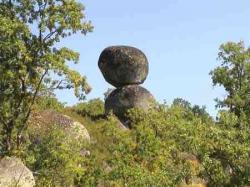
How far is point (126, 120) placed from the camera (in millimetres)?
55094

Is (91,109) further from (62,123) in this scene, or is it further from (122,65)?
(62,123)

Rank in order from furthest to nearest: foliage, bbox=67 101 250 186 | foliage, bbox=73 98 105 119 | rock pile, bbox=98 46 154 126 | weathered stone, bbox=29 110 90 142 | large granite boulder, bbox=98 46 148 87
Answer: large granite boulder, bbox=98 46 148 87
foliage, bbox=73 98 105 119
rock pile, bbox=98 46 154 126
weathered stone, bbox=29 110 90 142
foliage, bbox=67 101 250 186

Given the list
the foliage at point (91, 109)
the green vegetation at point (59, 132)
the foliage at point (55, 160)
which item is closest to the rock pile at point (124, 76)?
the foliage at point (91, 109)

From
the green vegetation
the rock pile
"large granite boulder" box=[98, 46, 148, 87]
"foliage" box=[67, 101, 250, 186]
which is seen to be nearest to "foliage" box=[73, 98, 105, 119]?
the rock pile

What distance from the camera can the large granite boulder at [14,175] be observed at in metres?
26.5

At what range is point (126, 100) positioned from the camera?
55.9m

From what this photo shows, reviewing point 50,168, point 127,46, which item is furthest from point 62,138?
point 127,46

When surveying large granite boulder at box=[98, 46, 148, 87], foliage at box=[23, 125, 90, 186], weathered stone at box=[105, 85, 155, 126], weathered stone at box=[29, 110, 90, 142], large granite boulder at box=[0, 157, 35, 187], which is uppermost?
large granite boulder at box=[98, 46, 148, 87]

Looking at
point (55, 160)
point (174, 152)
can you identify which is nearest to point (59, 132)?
point (55, 160)

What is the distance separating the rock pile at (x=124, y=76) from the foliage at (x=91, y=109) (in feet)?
4.95

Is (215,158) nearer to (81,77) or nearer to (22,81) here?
(81,77)

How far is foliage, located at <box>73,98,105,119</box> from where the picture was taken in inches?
2218

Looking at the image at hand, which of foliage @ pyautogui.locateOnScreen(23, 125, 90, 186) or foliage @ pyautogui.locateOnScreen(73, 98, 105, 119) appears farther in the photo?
foliage @ pyautogui.locateOnScreen(73, 98, 105, 119)

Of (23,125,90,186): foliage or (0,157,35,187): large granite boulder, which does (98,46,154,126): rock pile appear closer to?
(23,125,90,186): foliage
